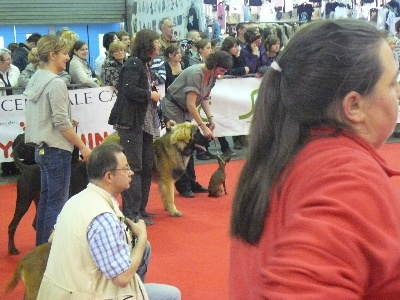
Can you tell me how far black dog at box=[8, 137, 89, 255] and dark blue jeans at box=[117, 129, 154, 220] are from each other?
425 millimetres

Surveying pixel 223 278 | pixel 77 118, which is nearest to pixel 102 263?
pixel 223 278

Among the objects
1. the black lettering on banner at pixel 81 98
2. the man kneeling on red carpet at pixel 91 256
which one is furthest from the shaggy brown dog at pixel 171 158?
Result: the man kneeling on red carpet at pixel 91 256

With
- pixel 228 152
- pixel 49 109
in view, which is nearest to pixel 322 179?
pixel 49 109

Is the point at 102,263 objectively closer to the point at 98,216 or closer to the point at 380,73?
the point at 98,216

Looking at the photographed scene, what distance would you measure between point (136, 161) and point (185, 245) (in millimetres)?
847

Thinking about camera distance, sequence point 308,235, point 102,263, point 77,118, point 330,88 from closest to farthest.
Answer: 1. point 308,235
2. point 330,88
3. point 102,263
4. point 77,118

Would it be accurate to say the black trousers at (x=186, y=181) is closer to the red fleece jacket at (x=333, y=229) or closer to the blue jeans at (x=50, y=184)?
the blue jeans at (x=50, y=184)

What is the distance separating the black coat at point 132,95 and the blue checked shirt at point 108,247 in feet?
8.16

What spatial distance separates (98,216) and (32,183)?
2.27 meters

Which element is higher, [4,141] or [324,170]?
[324,170]

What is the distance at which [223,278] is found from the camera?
13.5ft

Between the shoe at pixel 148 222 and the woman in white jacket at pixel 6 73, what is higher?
the woman in white jacket at pixel 6 73

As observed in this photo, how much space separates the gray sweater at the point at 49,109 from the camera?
4.05 meters

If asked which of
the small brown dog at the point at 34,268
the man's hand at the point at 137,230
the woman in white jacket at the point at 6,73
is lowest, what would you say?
the small brown dog at the point at 34,268
